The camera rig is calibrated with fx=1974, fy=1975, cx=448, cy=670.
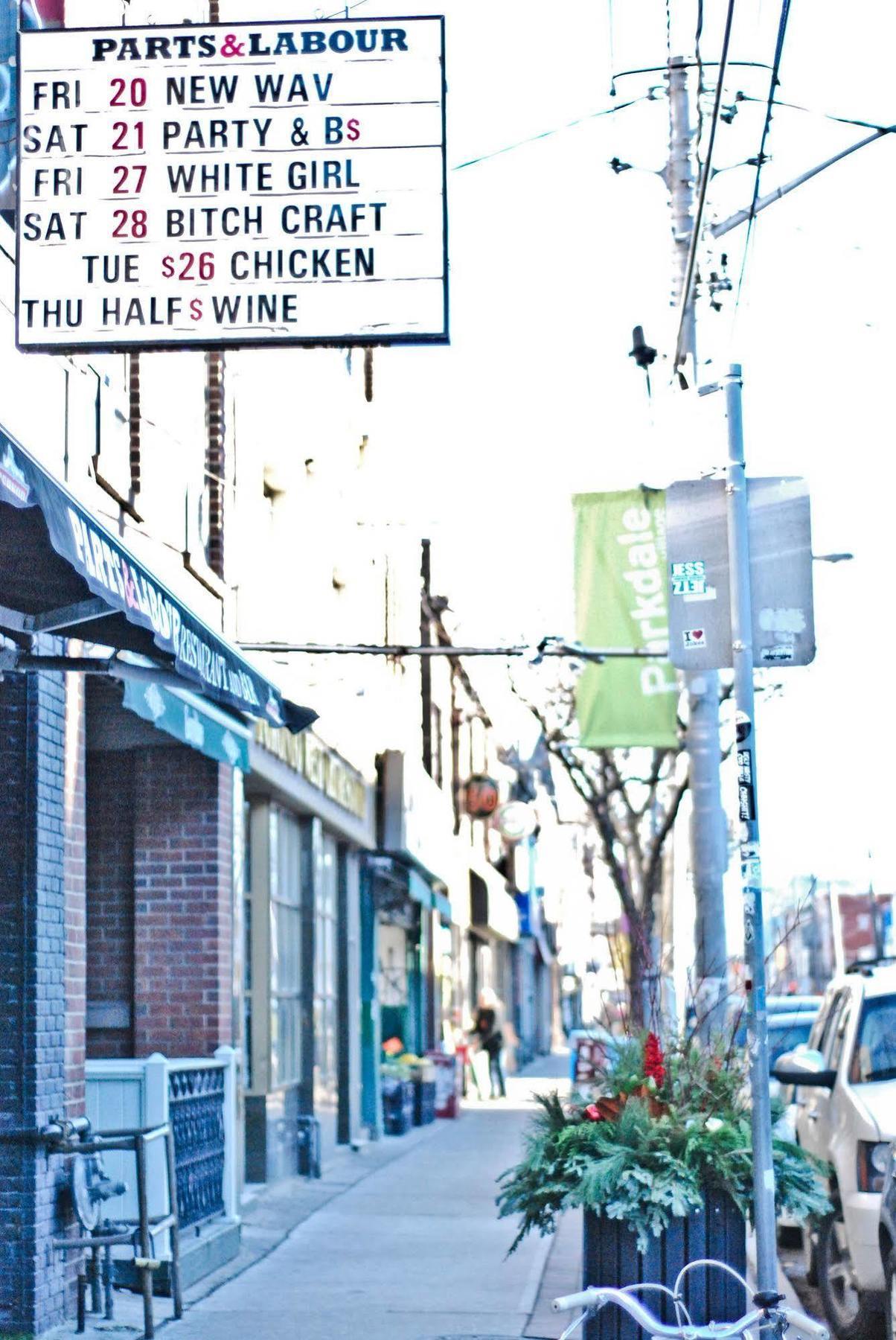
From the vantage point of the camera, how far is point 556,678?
92.1 feet

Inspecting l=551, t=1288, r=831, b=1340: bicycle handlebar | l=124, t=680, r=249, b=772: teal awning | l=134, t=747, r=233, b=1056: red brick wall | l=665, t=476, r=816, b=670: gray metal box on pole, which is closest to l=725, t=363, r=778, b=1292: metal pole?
l=665, t=476, r=816, b=670: gray metal box on pole

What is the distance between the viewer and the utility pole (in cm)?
1330

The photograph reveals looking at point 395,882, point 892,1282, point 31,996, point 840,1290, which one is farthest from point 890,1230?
point 395,882

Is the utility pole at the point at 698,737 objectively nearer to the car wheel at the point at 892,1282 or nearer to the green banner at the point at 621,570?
the green banner at the point at 621,570

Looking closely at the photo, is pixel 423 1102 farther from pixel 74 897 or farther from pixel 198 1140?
pixel 74 897

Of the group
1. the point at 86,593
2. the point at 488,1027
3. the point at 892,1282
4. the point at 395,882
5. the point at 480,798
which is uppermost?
the point at 480,798

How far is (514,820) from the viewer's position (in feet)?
117

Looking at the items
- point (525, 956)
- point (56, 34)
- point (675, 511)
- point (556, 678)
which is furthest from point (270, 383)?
point (525, 956)

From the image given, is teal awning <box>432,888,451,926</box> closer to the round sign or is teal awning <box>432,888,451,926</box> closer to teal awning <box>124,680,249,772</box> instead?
the round sign

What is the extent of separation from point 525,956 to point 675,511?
159ft

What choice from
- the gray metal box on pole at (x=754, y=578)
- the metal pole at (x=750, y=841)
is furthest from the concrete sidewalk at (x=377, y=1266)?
the gray metal box on pole at (x=754, y=578)

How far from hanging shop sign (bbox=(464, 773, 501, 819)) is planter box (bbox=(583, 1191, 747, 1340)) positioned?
26915mm

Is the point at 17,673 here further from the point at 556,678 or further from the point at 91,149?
the point at 556,678

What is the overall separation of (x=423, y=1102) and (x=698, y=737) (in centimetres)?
1188
